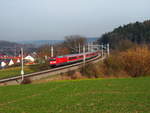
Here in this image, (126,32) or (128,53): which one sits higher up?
(126,32)

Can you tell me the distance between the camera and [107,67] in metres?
38.2

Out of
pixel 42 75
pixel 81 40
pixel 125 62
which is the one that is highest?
pixel 81 40

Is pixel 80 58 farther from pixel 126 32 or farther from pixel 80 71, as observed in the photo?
pixel 126 32

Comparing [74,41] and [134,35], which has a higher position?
[134,35]

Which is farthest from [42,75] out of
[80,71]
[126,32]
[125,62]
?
[126,32]

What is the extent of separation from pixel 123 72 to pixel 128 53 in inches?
134

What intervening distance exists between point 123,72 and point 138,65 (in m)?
2.99

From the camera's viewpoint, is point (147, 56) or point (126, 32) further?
point (126, 32)

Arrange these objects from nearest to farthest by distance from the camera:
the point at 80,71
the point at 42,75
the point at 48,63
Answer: the point at 42,75, the point at 80,71, the point at 48,63

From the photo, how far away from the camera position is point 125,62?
35344 millimetres

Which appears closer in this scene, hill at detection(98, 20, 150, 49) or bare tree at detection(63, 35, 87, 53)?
hill at detection(98, 20, 150, 49)

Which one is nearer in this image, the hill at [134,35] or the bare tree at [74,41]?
the hill at [134,35]

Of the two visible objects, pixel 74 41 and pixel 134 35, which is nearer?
pixel 74 41

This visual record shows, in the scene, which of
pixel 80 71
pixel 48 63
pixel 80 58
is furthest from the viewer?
pixel 80 58
